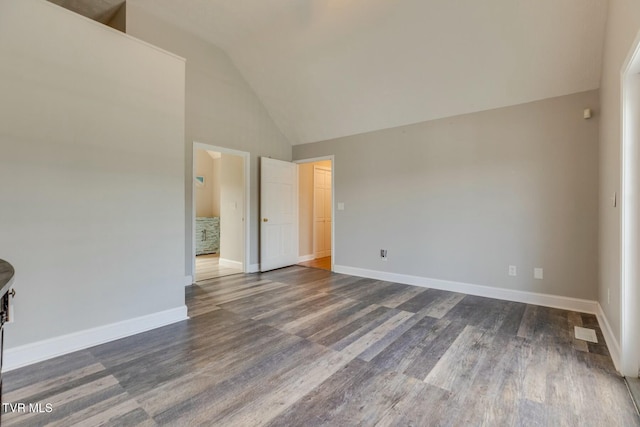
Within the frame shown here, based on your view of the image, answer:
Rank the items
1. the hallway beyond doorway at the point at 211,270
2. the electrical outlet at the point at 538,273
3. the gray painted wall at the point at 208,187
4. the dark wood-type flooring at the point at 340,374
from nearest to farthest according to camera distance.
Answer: the dark wood-type flooring at the point at 340,374, the electrical outlet at the point at 538,273, the hallway beyond doorway at the point at 211,270, the gray painted wall at the point at 208,187

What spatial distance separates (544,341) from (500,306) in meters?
0.88

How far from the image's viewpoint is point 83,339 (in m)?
2.39

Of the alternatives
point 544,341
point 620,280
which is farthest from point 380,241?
point 620,280

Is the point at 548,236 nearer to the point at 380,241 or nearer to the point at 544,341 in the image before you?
the point at 544,341

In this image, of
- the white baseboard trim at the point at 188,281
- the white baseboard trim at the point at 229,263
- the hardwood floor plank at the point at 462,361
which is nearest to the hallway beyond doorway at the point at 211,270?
the white baseboard trim at the point at 229,263

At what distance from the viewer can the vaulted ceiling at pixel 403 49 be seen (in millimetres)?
2879

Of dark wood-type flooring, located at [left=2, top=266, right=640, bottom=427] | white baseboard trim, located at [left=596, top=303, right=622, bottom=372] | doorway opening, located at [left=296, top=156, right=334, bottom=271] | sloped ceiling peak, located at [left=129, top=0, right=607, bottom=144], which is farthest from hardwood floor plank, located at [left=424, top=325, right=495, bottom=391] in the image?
doorway opening, located at [left=296, top=156, right=334, bottom=271]

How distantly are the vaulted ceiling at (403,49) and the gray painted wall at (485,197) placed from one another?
282 mm

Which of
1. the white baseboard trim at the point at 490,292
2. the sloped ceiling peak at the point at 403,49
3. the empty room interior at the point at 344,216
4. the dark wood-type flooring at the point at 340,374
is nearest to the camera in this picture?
the dark wood-type flooring at the point at 340,374

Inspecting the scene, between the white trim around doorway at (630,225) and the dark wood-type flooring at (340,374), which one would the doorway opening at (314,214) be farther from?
the white trim around doorway at (630,225)

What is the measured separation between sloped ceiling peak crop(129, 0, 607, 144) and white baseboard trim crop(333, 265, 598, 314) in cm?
227

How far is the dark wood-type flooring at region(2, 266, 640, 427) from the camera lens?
5.37 ft

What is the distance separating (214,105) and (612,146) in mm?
4685

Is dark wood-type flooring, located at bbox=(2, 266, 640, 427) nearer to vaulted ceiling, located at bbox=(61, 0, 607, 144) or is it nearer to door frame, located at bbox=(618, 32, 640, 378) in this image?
door frame, located at bbox=(618, 32, 640, 378)
